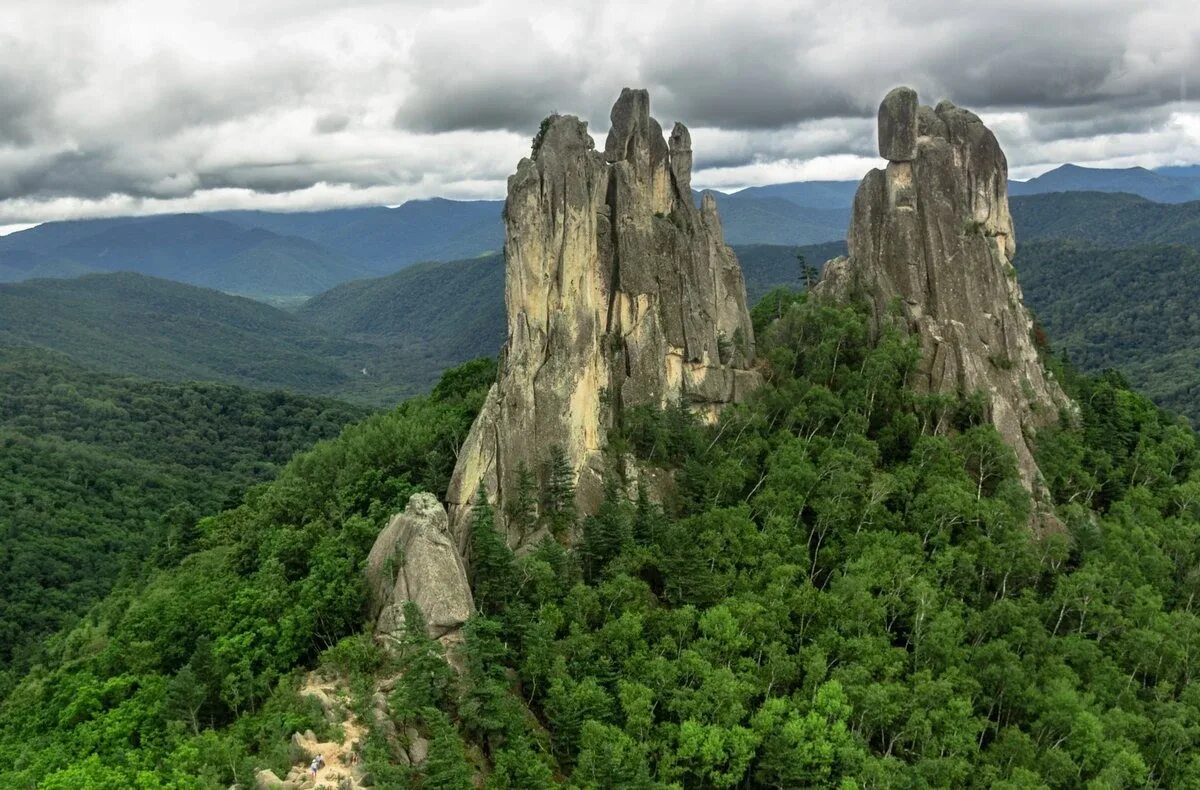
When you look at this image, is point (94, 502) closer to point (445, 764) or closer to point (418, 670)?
point (418, 670)

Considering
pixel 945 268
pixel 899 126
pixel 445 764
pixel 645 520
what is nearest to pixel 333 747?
pixel 445 764

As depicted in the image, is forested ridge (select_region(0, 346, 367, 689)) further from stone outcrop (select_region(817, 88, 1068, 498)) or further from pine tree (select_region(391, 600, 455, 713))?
stone outcrop (select_region(817, 88, 1068, 498))

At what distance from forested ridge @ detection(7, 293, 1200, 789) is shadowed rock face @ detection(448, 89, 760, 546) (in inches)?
103

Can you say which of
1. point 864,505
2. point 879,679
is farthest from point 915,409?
point 879,679

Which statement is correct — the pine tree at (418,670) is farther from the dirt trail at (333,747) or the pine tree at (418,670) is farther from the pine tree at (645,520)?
the pine tree at (645,520)

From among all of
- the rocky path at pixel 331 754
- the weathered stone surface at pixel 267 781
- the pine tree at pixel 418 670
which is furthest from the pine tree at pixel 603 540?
the weathered stone surface at pixel 267 781

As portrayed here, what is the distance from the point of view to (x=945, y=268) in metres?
68.2

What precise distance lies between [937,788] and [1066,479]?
110 feet

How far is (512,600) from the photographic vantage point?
4622cm

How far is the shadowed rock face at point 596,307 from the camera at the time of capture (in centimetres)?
5406

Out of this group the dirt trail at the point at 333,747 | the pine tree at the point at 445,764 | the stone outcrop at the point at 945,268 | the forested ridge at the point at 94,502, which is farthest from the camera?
the forested ridge at the point at 94,502

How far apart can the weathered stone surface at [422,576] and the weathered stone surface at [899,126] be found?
162 ft

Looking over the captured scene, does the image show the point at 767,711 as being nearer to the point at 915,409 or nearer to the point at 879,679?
the point at 879,679

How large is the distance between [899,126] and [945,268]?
42.1 feet
